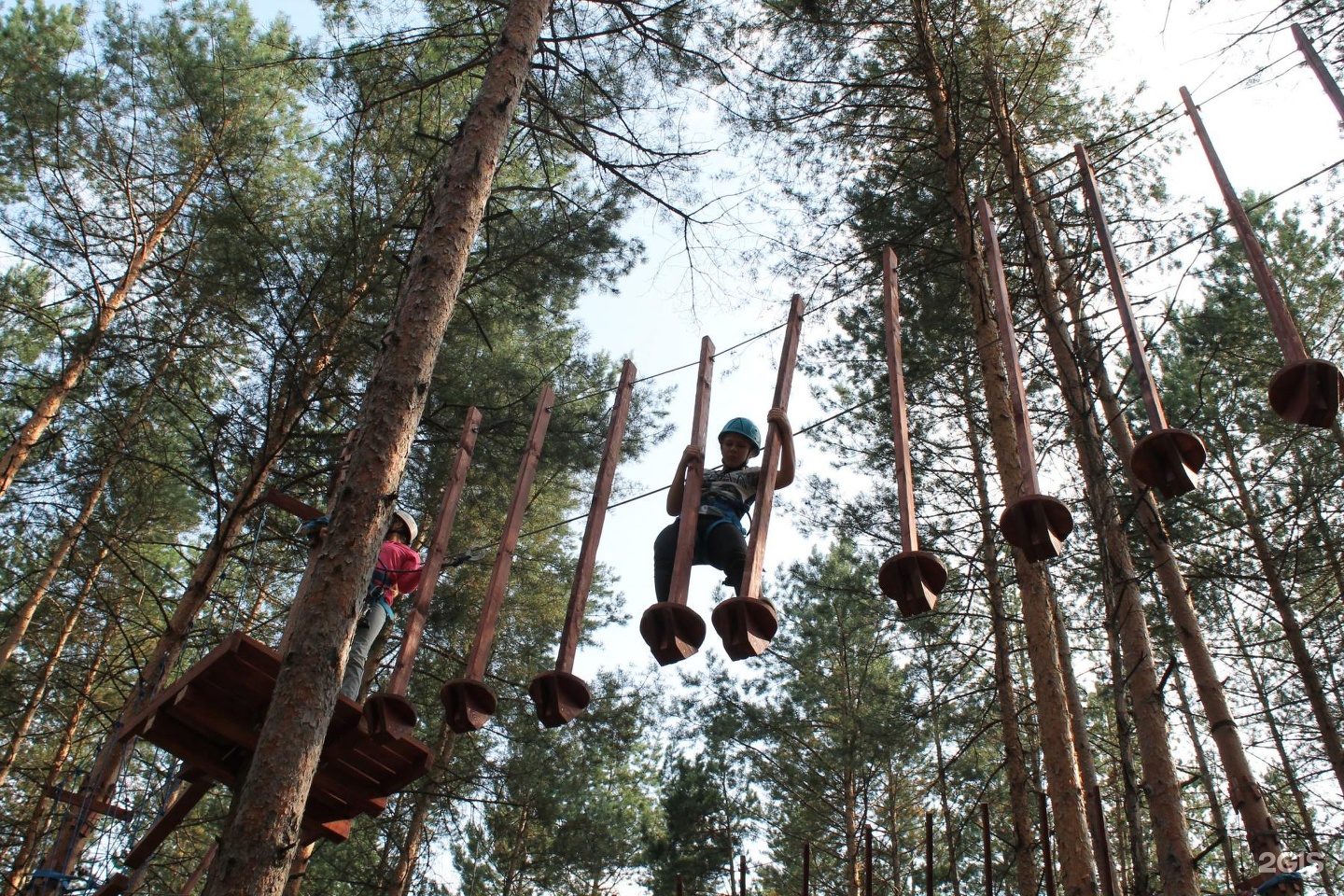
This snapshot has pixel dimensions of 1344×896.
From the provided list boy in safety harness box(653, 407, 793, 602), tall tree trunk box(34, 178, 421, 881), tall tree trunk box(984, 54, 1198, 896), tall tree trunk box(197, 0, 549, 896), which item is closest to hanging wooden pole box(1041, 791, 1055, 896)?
tall tree trunk box(984, 54, 1198, 896)

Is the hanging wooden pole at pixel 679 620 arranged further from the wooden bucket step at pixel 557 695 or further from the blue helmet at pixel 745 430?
the blue helmet at pixel 745 430

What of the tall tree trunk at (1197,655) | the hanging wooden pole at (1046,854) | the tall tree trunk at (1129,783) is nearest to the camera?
the tall tree trunk at (1129,783)

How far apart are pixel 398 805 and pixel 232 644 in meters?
6.32

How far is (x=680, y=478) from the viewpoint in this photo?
15.1 feet

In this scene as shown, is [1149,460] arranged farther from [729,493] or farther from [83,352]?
[83,352]

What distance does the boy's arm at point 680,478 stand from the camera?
4.20 meters

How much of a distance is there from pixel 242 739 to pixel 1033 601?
4.34 meters

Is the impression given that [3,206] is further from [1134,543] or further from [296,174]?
[1134,543]

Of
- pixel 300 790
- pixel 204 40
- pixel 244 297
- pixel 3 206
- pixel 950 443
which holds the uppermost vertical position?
pixel 204 40

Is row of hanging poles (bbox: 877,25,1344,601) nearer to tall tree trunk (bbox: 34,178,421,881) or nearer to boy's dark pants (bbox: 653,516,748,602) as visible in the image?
boy's dark pants (bbox: 653,516,748,602)

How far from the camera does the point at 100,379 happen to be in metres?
8.95

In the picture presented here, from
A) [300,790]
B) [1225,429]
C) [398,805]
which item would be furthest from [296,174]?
[1225,429]

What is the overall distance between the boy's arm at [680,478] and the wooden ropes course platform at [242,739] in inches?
60.4

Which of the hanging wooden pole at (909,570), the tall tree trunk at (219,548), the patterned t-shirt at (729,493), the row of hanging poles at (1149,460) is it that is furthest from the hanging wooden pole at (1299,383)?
the tall tree trunk at (219,548)
